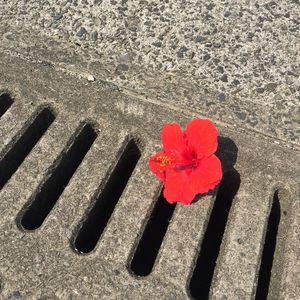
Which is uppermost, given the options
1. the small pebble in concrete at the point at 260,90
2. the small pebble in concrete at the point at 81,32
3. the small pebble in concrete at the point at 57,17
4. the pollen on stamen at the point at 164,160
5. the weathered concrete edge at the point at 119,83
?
the small pebble in concrete at the point at 57,17

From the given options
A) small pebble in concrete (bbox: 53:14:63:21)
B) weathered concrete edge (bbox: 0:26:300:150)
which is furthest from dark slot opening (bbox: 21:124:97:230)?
small pebble in concrete (bbox: 53:14:63:21)

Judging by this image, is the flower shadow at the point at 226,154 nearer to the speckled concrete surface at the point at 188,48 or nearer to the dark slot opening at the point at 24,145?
the speckled concrete surface at the point at 188,48

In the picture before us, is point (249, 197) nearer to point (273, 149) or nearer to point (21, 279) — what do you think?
point (273, 149)

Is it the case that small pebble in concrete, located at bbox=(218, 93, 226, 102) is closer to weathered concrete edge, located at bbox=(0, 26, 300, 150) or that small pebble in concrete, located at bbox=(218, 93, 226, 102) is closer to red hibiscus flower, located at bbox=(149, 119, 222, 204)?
weathered concrete edge, located at bbox=(0, 26, 300, 150)

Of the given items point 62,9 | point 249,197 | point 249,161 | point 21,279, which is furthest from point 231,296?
point 62,9

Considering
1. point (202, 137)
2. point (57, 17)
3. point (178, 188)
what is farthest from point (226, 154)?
point (57, 17)

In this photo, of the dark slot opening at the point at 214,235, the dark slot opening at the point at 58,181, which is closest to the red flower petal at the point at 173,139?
the dark slot opening at the point at 214,235
